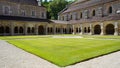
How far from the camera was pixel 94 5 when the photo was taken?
4206 centimetres

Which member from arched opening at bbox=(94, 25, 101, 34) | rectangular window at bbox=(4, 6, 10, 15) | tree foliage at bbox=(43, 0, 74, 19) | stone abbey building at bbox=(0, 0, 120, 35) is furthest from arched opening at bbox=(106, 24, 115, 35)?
tree foliage at bbox=(43, 0, 74, 19)

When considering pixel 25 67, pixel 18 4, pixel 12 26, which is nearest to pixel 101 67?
pixel 25 67

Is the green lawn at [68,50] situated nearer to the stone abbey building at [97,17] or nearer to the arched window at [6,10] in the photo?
the stone abbey building at [97,17]

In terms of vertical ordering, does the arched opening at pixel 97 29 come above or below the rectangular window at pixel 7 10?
below

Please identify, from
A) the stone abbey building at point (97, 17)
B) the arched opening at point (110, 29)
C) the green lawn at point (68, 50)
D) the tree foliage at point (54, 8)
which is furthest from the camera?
the tree foliage at point (54, 8)

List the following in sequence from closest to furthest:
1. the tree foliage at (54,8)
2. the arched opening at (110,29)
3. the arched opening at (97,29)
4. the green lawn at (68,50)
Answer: the green lawn at (68,50)
the arched opening at (110,29)
the arched opening at (97,29)
the tree foliage at (54,8)

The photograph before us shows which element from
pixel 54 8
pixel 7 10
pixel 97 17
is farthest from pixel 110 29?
pixel 54 8

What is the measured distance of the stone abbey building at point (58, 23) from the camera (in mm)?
36000

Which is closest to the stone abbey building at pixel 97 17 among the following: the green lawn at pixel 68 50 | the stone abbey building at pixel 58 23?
the stone abbey building at pixel 58 23

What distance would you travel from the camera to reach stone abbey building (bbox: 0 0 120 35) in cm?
3600

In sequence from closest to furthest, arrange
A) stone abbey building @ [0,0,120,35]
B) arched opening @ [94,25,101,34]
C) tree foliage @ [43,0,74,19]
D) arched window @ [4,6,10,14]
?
stone abbey building @ [0,0,120,35]
arched window @ [4,6,10,14]
arched opening @ [94,25,101,34]
tree foliage @ [43,0,74,19]

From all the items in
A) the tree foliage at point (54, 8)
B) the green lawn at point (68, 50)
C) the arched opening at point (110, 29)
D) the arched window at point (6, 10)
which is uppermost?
the tree foliage at point (54, 8)

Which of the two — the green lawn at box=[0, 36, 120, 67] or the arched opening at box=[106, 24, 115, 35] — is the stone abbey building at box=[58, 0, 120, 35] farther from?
the green lawn at box=[0, 36, 120, 67]

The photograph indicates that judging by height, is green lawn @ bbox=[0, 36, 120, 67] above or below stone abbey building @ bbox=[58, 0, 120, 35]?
below
